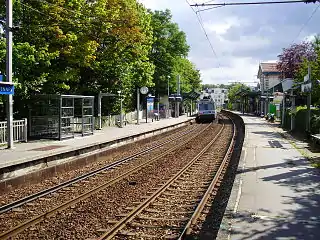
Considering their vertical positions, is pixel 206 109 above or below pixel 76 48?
below

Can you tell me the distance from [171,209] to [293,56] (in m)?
54.0

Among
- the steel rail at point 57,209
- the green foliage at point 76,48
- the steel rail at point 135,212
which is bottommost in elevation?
the steel rail at point 57,209

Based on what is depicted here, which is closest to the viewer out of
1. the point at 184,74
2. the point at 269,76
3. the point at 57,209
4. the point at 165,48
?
the point at 57,209

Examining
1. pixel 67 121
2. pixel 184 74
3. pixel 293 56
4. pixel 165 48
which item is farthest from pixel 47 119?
pixel 184 74

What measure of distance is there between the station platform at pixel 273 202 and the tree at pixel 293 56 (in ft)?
151

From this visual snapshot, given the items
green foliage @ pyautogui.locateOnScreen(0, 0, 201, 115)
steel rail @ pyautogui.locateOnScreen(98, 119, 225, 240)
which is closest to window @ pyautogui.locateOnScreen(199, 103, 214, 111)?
green foliage @ pyautogui.locateOnScreen(0, 0, 201, 115)

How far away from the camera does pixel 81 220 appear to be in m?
8.41

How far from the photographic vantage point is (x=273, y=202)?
8484mm

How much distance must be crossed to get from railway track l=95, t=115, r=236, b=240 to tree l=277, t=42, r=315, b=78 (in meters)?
46.9

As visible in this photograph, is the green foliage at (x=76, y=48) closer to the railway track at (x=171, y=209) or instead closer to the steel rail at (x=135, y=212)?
the steel rail at (x=135, y=212)

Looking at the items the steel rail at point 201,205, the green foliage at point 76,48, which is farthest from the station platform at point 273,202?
the green foliage at point 76,48

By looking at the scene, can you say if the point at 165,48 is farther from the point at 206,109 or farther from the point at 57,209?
the point at 57,209

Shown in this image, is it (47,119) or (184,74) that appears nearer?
(47,119)

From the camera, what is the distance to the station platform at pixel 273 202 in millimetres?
6484
